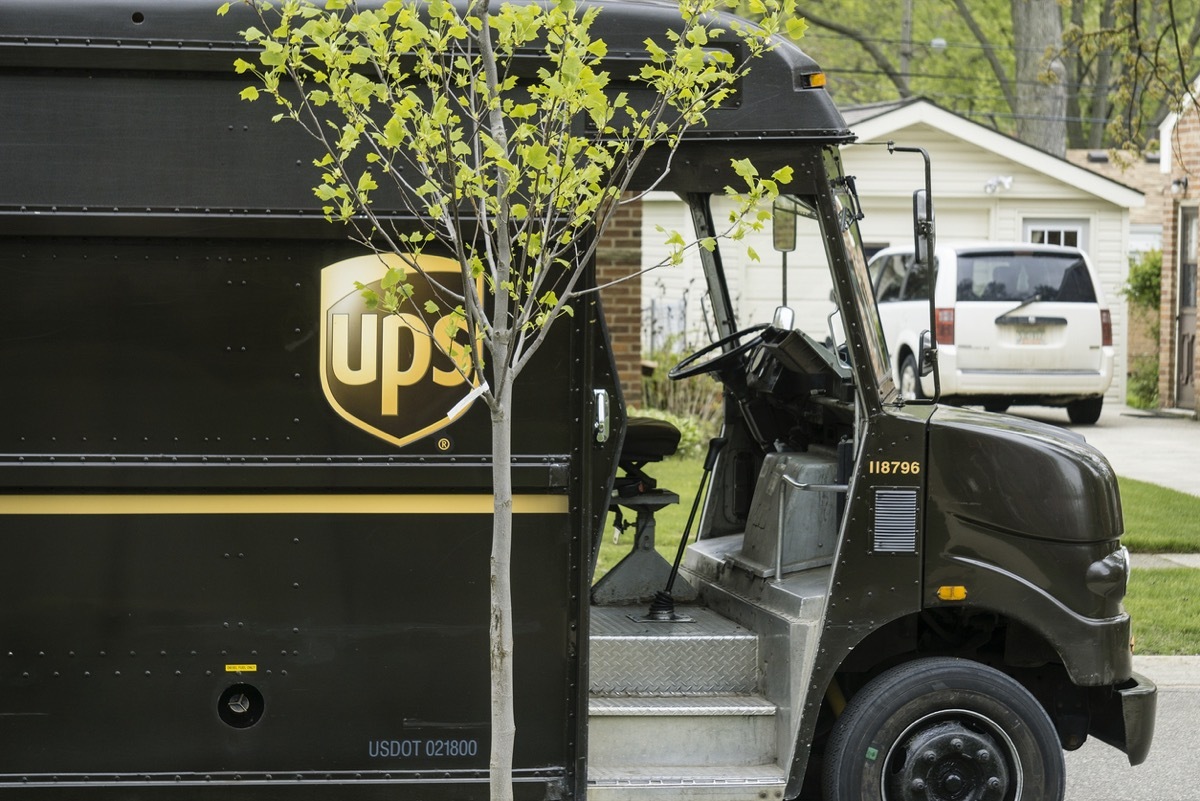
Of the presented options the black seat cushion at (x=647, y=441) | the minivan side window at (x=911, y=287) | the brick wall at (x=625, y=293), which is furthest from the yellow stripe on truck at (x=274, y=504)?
the minivan side window at (x=911, y=287)

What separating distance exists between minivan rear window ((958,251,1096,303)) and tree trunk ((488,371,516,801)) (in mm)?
→ 14144

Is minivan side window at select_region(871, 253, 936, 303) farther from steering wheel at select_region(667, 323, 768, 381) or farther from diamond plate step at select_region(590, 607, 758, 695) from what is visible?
diamond plate step at select_region(590, 607, 758, 695)

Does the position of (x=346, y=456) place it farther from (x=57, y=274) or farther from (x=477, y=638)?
(x=57, y=274)

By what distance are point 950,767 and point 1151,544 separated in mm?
6400

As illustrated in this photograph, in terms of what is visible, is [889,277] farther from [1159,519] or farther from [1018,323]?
[1159,519]

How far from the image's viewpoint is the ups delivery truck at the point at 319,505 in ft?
14.2

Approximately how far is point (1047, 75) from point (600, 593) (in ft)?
33.4

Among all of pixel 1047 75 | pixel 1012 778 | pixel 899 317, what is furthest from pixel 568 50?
pixel 899 317

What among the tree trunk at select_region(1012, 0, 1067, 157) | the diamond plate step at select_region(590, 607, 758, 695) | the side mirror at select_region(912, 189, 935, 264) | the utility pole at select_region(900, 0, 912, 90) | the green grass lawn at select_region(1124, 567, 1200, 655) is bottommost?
the green grass lawn at select_region(1124, 567, 1200, 655)

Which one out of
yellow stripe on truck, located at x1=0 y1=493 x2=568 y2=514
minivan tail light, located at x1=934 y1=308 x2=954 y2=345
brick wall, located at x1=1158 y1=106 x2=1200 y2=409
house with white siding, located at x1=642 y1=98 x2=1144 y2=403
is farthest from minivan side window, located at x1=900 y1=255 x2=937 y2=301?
yellow stripe on truck, located at x1=0 y1=493 x2=568 y2=514

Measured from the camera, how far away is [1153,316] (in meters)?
22.1

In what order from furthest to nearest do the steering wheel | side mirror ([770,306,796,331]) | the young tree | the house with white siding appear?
1. the house with white siding
2. the steering wheel
3. side mirror ([770,306,796,331])
4. the young tree

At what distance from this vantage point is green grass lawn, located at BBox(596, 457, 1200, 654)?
8242 millimetres

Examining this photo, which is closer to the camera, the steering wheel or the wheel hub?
the wheel hub
